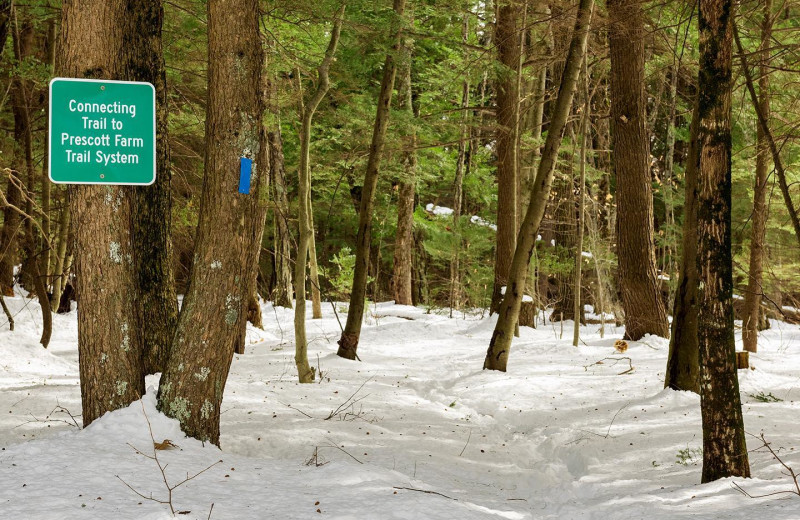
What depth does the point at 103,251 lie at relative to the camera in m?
4.84

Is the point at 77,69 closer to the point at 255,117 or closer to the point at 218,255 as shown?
the point at 255,117

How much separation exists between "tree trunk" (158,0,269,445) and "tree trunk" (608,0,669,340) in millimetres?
8902

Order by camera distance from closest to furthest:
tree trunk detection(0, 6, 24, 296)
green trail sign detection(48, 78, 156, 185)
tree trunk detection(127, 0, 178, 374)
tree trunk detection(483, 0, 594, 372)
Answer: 1. green trail sign detection(48, 78, 156, 185)
2. tree trunk detection(127, 0, 178, 374)
3. tree trunk detection(483, 0, 594, 372)
4. tree trunk detection(0, 6, 24, 296)

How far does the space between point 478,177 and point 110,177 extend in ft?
63.8

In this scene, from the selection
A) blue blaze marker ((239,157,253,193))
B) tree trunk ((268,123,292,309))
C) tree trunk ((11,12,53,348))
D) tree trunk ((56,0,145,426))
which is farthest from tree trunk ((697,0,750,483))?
tree trunk ((268,123,292,309))

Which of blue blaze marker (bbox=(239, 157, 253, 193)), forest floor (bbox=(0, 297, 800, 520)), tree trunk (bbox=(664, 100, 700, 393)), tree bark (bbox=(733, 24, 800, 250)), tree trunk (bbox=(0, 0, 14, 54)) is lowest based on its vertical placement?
forest floor (bbox=(0, 297, 800, 520))

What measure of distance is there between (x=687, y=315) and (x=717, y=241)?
3.30 meters

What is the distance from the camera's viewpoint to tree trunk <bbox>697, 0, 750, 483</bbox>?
4.77 meters

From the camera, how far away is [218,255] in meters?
4.83

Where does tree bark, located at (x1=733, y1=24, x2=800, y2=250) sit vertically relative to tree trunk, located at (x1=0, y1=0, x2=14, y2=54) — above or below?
below

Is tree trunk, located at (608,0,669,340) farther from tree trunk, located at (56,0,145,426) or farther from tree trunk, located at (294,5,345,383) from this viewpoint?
tree trunk, located at (56,0,145,426)

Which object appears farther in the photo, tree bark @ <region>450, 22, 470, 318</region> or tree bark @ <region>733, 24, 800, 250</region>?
tree bark @ <region>450, 22, 470, 318</region>

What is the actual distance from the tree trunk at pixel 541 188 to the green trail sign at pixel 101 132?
606 cm

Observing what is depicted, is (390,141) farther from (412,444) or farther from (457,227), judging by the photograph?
(412,444)
